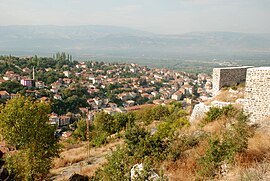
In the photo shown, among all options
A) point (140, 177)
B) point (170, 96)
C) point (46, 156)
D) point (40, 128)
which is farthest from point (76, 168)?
point (170, 96)

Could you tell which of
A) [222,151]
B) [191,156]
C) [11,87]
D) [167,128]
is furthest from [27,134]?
[11,87]

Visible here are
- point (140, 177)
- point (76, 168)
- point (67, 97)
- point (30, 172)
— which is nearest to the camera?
point (140, 177)

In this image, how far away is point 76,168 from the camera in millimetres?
9102

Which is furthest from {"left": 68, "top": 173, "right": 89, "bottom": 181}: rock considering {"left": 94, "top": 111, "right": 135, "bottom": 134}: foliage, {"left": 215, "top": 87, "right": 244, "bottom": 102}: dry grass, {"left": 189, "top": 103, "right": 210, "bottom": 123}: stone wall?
{"left": 94, "top": 111, "right": 135, "bottom": 134}: foliage

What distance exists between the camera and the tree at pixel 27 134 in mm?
6094

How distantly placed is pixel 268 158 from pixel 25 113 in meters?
5.72

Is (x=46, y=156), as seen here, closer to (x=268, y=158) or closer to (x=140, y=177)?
(x=140, y=177)

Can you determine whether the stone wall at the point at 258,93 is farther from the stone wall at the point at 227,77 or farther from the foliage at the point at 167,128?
the stone wall at the point at 227,77

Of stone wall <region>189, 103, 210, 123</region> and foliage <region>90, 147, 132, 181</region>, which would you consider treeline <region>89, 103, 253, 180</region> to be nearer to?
foliage <region>90, 147, 132, 181</region>

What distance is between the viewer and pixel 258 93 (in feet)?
26.7

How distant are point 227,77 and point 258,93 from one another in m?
6.04

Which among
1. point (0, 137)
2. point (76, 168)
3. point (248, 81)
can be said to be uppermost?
point (248, 81)

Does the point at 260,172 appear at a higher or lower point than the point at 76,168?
higher

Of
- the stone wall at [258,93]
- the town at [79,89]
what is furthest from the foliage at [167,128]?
the town at [79,89]
